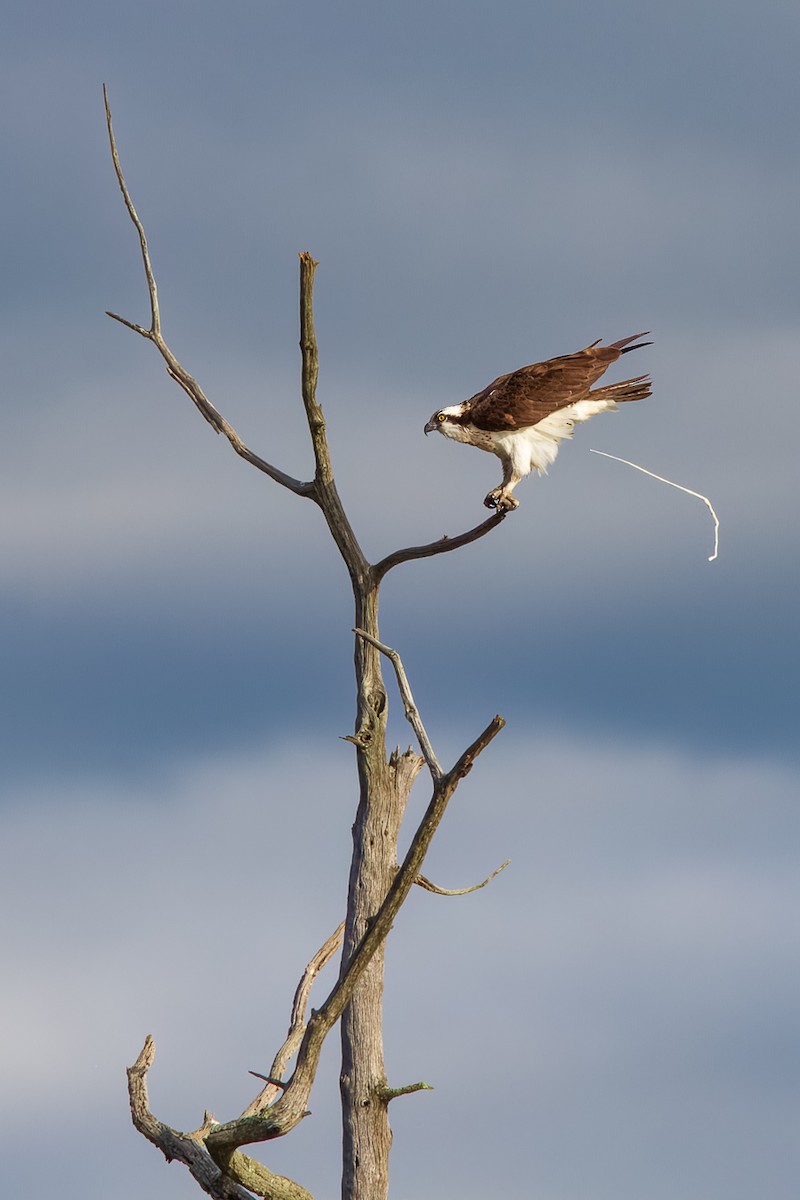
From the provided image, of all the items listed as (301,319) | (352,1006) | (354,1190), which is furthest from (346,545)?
(354,1190)

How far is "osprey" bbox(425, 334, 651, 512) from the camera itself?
9.98 metres

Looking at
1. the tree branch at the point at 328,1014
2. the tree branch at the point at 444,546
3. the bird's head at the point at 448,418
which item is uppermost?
the bird's head at the point at 448,418

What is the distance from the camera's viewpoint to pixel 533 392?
1000cm

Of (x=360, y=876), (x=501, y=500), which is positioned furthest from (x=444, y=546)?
(x=360, y=876)

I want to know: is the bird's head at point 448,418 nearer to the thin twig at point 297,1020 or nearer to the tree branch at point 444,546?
the tree branch at point 444,546

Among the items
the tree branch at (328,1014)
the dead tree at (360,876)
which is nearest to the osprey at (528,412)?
the dead tree at (360,876)

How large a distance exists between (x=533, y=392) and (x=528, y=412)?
17cm

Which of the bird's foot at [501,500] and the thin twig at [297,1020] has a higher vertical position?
the bird's foot at [501,500]

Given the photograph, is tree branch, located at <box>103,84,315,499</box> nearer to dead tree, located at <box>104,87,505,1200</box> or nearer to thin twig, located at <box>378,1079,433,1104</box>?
dead tree, located at <box>104,87,505,1200</box>

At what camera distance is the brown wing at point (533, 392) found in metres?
9.97

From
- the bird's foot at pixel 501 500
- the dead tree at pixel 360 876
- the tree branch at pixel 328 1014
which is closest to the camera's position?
the tree branch at pixel 328 1014

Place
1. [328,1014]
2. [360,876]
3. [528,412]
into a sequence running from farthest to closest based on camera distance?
1. [528,412]
2. [360,876]
3. [328,1014]

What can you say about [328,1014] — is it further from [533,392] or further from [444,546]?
[533,392]

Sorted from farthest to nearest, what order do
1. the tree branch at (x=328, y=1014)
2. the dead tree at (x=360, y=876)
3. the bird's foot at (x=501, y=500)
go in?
the bird's foot at (x=501, y=500) < the dead tree at (x=360, y=876) < the tree branch at (x=328, y=1014)
